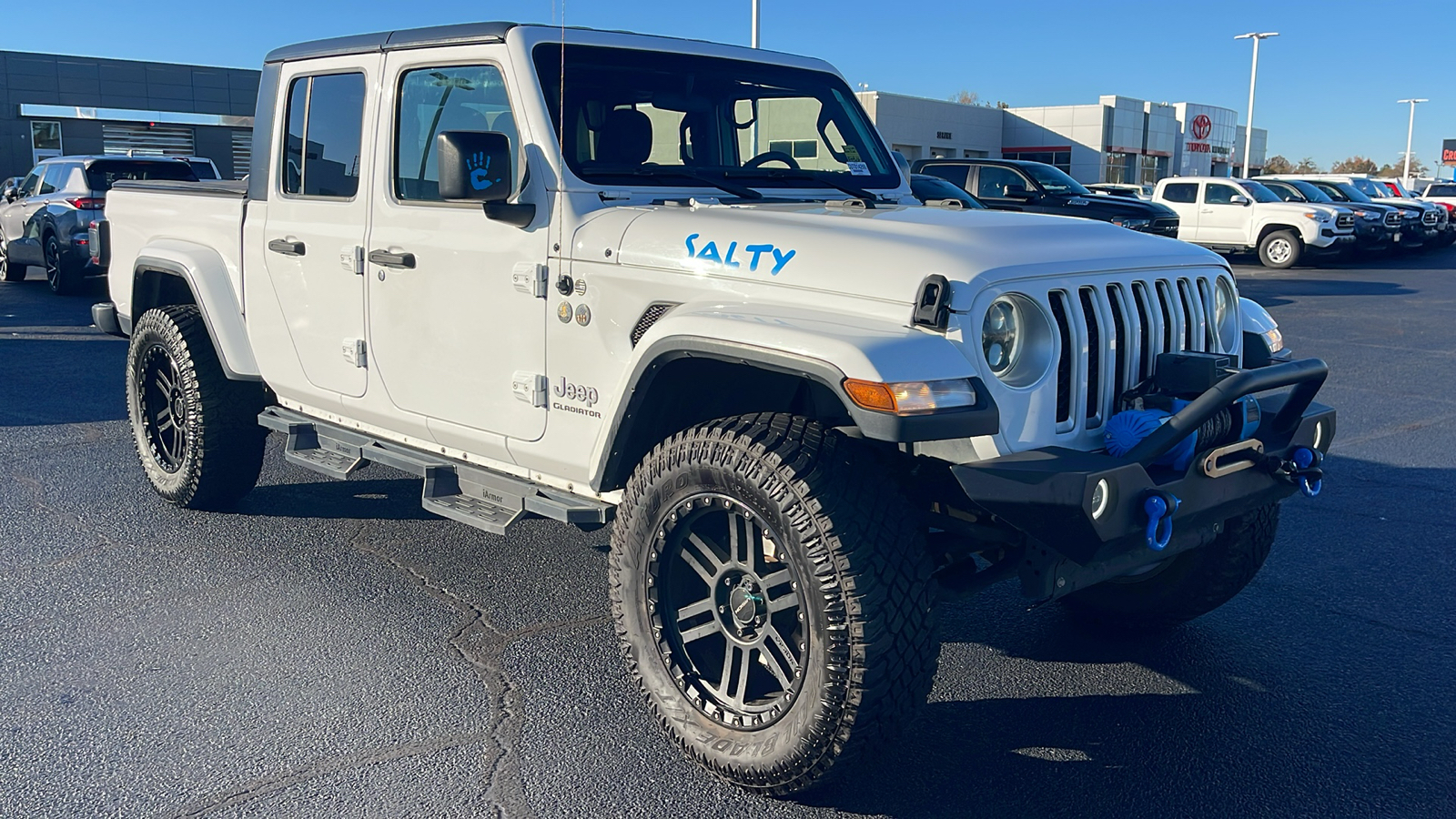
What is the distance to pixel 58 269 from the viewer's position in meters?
14.8

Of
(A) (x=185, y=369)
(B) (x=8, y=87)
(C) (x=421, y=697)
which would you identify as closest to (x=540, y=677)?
(C) (x=421, y=697)

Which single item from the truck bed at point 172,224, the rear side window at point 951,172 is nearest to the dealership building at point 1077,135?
the rear side window at point 951,172

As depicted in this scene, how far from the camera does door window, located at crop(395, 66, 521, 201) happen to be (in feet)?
13.1

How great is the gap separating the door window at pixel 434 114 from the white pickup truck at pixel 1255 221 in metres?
20.7

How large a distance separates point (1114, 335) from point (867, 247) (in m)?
0.72

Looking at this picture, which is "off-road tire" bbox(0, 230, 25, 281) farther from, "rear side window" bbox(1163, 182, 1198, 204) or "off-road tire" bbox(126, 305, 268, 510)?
"rear side window" bbox(1163, 182, 1198, 204)

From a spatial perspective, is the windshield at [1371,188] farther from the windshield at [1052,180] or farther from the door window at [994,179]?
the door window at [994,179]

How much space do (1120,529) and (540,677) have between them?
1.91 metres

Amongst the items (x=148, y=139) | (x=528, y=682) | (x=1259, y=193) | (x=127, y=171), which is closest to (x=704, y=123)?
(x=528, y=682)

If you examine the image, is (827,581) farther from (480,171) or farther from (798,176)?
(798,176)

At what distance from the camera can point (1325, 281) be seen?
19516 mm

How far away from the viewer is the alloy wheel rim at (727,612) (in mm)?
3084

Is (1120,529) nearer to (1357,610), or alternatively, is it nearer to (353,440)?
(1357,610)

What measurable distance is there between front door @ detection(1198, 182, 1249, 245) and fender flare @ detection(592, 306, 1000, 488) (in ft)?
72.9
